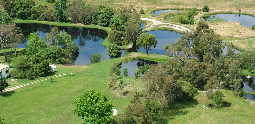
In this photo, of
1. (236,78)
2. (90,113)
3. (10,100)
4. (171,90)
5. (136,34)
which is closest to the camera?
(90,113)

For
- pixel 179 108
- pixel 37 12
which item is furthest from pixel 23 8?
pixel 179 108

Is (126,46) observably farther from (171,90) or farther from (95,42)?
(171,90)

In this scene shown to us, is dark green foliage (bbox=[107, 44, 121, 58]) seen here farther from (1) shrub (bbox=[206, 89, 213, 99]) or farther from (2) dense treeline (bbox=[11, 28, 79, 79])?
(1) shrub (bbox=[206, 89, 213, 99])

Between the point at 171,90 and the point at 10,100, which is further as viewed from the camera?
the point at 10,100

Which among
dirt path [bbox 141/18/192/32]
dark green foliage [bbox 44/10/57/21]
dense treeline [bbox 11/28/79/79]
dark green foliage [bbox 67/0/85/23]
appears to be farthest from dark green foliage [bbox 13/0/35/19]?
dirt path [bbox 141/18/192/32]

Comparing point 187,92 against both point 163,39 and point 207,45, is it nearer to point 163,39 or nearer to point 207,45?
point 207,45

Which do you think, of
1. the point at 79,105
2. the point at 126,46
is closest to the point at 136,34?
the point at 126,46

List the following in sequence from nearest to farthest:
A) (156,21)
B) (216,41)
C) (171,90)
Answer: (171,90) < (216,41) < (156,21)

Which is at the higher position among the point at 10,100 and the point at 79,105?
the point at 79,105
